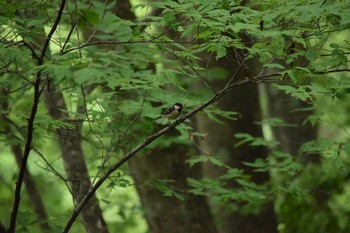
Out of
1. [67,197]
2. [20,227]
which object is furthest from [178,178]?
[67,197]

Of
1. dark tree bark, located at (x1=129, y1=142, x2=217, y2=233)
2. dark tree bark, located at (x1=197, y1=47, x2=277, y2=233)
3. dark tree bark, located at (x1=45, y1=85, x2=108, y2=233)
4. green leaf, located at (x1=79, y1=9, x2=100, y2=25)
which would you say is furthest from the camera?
dark tree bark, located at (x1=197, y1=47, x2=277, y2=233)

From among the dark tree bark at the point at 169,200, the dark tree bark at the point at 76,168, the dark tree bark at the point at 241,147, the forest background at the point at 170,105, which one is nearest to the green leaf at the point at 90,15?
the forest background at the point at 170,105

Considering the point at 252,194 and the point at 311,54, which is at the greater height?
the point at 311,54

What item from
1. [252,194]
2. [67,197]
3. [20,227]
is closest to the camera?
[20,227]

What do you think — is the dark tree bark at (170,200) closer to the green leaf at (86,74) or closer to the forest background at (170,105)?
the forest background at (170,105)

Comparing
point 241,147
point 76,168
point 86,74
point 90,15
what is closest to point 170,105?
point 76,168

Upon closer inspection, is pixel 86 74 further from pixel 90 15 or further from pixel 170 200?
pixel 170 200

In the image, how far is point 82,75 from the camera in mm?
2477

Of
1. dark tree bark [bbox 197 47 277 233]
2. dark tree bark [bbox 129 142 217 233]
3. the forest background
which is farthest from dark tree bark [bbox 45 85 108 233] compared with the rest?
dark tree bark [bbox 197 47 277 233]

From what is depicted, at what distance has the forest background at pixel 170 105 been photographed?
11.0ft

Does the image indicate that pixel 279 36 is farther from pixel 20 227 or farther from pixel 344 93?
pixel 20 227

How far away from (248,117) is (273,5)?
185 inches

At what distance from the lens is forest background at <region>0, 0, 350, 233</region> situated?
3350 mm

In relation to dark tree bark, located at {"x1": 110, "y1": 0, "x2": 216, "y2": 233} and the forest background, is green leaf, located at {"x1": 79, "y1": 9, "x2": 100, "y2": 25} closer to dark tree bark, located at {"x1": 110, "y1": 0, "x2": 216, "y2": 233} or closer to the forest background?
the forest background
